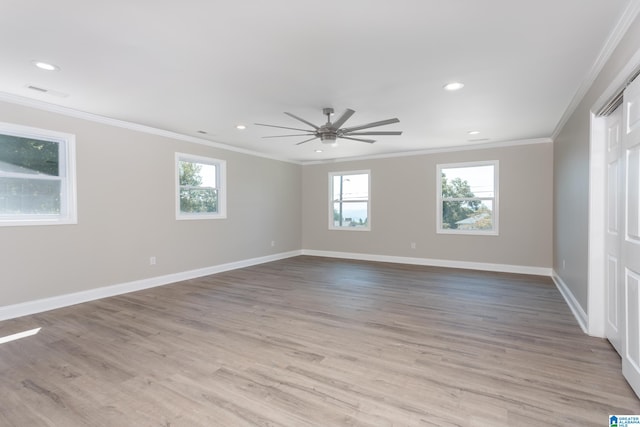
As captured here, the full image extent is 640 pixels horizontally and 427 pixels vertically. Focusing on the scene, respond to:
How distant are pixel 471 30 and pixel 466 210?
4771 millimetres

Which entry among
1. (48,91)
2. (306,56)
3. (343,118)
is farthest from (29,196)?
(343,118)

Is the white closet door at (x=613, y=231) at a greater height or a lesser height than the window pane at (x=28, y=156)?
lesser

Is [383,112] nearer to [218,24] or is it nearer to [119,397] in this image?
[218,24]

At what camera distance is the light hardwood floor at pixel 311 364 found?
187 cm

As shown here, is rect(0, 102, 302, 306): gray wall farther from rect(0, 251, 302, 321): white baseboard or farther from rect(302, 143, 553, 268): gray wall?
rect(302, 143, 553, 268): gray wall

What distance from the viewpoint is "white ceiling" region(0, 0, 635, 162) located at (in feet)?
6.64

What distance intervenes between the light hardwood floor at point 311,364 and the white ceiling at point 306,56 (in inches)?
96.0

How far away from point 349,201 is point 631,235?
5.86 meters

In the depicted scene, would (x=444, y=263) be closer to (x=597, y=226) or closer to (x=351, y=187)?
(x=351, y=187)

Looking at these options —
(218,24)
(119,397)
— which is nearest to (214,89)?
(218,24)

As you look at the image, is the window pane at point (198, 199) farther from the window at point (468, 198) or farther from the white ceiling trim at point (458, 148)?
the window at point (468, 198)

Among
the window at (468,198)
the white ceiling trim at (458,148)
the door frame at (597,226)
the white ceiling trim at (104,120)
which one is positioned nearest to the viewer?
the door frame at (597,226)

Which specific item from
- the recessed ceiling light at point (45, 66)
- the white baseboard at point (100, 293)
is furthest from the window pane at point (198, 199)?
the recessed ceiling light at point (45, 66)

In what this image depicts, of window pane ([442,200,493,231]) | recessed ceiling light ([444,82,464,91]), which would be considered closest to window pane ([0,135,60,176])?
recessed ceiling light ([444,82,464,91])
